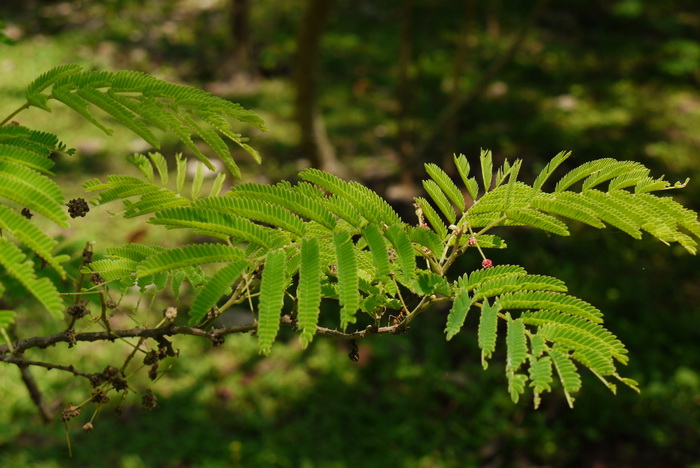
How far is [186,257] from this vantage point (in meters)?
1.12

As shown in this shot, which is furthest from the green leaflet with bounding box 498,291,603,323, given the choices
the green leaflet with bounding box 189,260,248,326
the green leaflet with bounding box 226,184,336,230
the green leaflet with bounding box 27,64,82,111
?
the green leaflet with bounding box 27,64,82,111

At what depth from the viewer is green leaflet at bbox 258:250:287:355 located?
1.04 meters

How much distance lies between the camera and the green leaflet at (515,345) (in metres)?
1.09

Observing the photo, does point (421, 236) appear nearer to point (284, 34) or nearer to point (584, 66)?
point (584, 66)

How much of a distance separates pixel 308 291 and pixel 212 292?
0.54 feet

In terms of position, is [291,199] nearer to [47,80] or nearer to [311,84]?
[47,80]

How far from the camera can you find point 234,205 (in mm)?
1178

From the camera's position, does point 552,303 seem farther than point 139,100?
No

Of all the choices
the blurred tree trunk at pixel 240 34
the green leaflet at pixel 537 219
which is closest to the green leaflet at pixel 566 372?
the green leaflet at pixel 537 219

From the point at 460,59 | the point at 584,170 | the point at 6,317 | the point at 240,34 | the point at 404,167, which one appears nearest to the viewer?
the point at 6,317

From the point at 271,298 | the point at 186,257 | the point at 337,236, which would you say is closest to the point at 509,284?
the point at 337,236

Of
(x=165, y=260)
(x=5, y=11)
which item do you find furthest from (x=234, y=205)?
(x=5, y=11)

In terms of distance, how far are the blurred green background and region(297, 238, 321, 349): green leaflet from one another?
29.5 inches

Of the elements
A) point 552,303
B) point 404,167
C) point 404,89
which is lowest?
point 552,303
